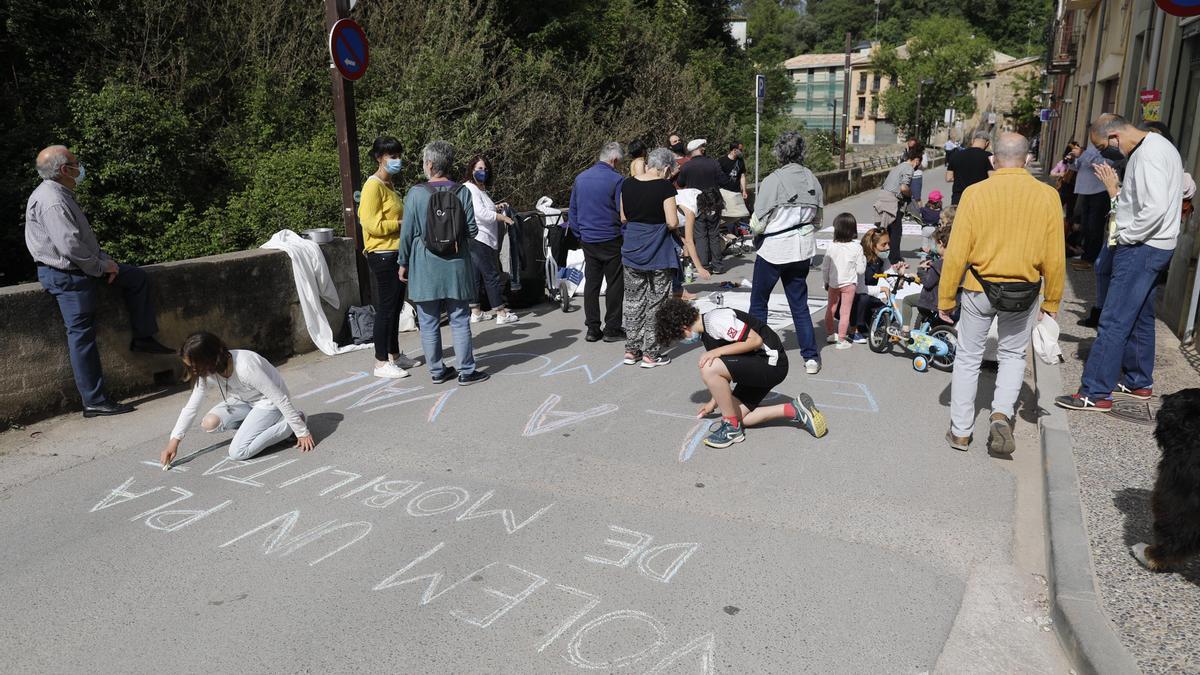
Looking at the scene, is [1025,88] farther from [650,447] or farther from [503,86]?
[650,447]

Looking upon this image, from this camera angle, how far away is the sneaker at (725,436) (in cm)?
520

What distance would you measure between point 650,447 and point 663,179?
2.74m

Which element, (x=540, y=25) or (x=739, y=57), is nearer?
(x=540, y=25)

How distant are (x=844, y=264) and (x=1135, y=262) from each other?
229cm

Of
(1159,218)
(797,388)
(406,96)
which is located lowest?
(797,388)

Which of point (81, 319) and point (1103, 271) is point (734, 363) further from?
point (81, 319)

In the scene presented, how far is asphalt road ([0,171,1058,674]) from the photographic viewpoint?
320cm

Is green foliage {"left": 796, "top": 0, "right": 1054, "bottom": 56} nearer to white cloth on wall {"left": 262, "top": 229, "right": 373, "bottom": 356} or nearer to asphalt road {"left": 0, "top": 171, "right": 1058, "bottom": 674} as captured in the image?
white cloth on wall {"left": 262, "top": 229, "right": 373, "bottom": 356}

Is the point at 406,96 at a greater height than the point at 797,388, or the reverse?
the point at 406,96

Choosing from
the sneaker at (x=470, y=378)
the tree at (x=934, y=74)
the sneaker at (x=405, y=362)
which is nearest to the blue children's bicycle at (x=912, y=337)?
the sneaker at (x=470, y=378)

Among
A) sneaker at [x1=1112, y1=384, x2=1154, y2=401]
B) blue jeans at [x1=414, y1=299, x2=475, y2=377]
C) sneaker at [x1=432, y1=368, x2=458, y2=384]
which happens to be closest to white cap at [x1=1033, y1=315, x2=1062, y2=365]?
sneaker at [x1=1112, y1=384, x2=1154, y2=401]

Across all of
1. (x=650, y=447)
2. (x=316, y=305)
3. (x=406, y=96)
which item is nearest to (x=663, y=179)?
(x=650, y=447)

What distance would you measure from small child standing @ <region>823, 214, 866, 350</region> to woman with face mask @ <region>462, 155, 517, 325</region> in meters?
3.39

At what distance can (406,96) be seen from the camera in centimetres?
1326
